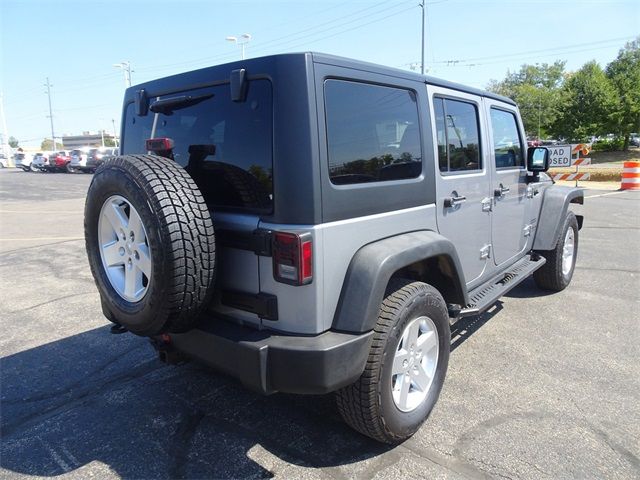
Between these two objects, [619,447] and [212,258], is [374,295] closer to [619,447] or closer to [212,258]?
[212,258]

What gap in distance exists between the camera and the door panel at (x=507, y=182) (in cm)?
378

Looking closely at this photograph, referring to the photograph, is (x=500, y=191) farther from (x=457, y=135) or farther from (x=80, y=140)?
(x=80, y=140)

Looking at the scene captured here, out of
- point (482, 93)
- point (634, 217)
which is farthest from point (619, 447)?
point (634, 217)

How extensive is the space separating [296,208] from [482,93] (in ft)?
7.96

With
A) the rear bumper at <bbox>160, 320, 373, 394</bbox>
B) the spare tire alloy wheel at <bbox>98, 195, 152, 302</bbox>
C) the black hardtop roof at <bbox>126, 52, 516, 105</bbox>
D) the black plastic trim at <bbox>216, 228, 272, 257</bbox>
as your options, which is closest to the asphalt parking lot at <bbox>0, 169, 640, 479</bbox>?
the rear bumper at <bbox>160, 320, 373, 394</bbox>

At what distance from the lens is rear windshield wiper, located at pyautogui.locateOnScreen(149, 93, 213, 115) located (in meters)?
2.54

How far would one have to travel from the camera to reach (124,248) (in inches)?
94.0

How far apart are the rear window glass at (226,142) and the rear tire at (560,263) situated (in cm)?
386

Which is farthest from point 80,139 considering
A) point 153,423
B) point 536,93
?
point 153,423

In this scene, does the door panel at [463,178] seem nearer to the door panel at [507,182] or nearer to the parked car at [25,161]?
the door panel at [507,182]

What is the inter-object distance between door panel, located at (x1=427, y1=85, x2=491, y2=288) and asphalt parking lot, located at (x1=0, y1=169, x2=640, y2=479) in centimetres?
84

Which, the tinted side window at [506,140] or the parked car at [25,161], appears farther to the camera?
the parked car at [25,161]

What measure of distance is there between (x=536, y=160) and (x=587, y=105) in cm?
4041

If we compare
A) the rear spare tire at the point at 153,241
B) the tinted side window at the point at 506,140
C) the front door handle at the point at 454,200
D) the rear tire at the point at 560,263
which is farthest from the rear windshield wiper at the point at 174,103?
the rear tire at the point at 560,263
